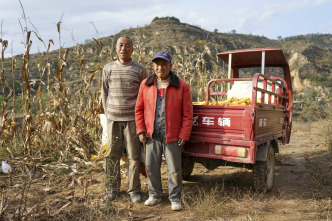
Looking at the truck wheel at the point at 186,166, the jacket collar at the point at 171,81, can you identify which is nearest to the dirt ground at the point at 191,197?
the truck wheel at the point at 186,166

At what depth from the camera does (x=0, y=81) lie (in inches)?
179

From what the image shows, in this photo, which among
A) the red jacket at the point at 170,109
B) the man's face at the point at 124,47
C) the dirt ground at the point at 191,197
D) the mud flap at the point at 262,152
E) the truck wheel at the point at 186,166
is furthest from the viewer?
the truck wheel at the point at 186,166

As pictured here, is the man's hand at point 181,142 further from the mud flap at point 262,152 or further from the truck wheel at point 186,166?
the mud flap at point 262,152

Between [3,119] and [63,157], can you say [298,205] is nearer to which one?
[63,157]

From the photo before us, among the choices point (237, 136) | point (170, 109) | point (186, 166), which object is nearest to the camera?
point (170, 109)

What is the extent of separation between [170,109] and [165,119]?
14cm

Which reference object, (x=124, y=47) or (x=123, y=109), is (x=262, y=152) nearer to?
(x=123, y=109)

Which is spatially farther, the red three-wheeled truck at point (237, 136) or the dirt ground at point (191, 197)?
the red three-wheeled truck at point (237, 136)

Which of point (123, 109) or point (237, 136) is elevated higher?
point (123, 109)

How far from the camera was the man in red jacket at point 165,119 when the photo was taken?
3465 mm

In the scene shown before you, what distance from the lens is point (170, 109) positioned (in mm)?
3459

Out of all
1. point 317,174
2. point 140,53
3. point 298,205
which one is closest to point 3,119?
point 140,53

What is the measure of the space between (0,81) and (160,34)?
41.9 meters

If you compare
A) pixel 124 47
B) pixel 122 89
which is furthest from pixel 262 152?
pixel 124 47
